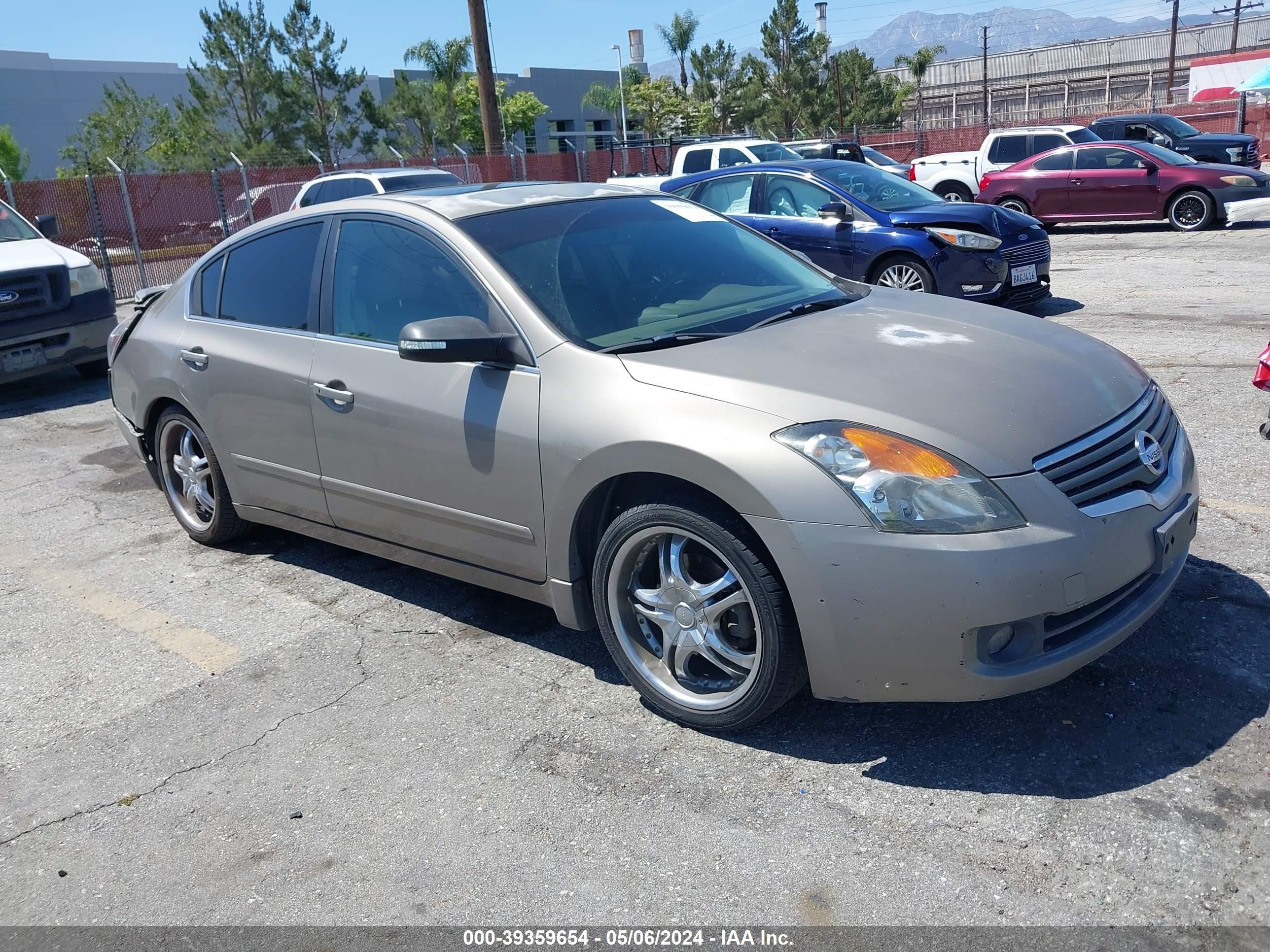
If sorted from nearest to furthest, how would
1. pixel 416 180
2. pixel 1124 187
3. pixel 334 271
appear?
pixel 334 271 < pixel 416 180 < pixel 1124 187

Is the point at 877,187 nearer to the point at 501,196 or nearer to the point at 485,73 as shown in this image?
the point at 501,196

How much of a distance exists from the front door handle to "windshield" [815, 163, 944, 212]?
7.54 meters

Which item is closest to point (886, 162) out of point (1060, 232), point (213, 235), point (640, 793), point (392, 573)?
point (1060, 232)

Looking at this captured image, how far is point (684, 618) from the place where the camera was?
11.0 feet

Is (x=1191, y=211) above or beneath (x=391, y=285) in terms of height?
beneath

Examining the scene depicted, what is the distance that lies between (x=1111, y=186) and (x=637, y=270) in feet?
51.0

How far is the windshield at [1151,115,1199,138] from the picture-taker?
22672 mm

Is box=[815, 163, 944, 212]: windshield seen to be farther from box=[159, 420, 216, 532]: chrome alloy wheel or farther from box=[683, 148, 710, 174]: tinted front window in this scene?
box=[683, 148, 710, 174]: tinted front window

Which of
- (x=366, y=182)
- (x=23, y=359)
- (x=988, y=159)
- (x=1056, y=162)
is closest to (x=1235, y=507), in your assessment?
(x=23, y=359)

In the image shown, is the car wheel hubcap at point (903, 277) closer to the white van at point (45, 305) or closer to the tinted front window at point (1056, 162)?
the white van at point (45, 305)

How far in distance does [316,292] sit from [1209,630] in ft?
11.9

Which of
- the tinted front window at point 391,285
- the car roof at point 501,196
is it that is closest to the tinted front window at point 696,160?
the car roof at point 501,196

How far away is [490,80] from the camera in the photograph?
2111cm

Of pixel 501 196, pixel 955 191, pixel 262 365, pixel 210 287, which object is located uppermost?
pixel 501 196
